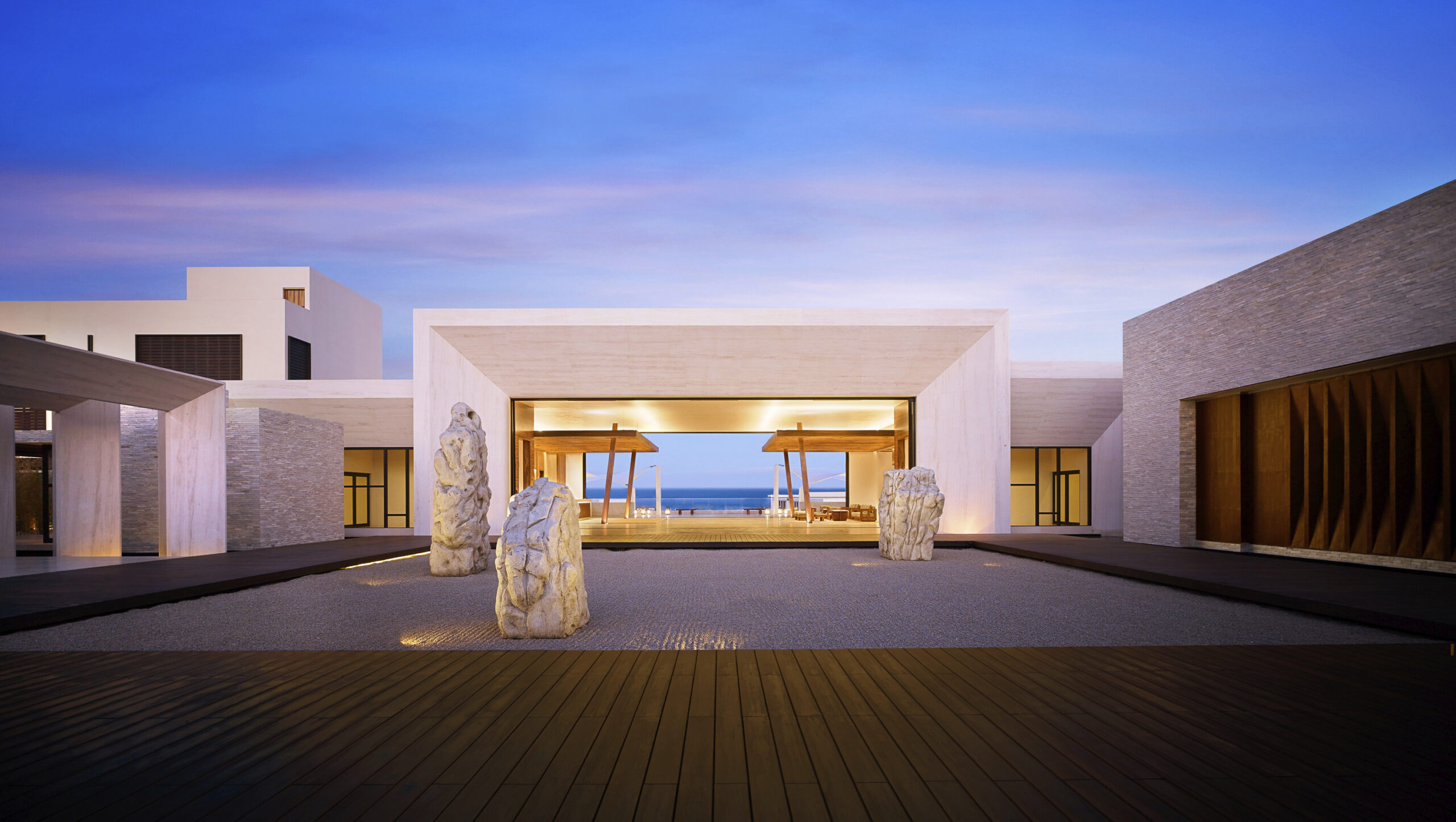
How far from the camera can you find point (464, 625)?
6.68 metres

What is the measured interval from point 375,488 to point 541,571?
18907 mm

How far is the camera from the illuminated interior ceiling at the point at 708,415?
20.0 meters

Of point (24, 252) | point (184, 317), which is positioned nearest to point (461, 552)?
point (184, 317)

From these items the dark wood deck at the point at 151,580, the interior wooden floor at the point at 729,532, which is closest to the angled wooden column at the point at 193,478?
the dark wood deck at the point at 151,580

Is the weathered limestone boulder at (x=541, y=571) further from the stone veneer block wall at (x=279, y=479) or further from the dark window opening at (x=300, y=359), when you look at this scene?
the dark window opening at (x=300, y=359)

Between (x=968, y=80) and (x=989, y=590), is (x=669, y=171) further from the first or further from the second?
(x=989, y=590)

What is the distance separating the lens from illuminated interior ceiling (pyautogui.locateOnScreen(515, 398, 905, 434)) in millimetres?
20016

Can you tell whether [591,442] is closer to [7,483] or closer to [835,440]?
[835,440]

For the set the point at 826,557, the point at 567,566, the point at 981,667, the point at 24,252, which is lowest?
the point at 826,557

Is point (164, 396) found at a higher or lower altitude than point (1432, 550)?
higher

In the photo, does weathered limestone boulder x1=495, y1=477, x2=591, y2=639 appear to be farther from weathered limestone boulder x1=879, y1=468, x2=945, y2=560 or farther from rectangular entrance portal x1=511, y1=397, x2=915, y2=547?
rectangular entrance portal x1=511, y1=397, x2=915, y2=547

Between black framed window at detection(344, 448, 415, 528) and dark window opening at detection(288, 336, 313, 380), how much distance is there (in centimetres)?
498

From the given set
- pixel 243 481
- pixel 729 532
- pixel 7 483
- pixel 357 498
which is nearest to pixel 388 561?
pixel 243 481

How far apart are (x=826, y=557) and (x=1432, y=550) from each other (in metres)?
8.49
